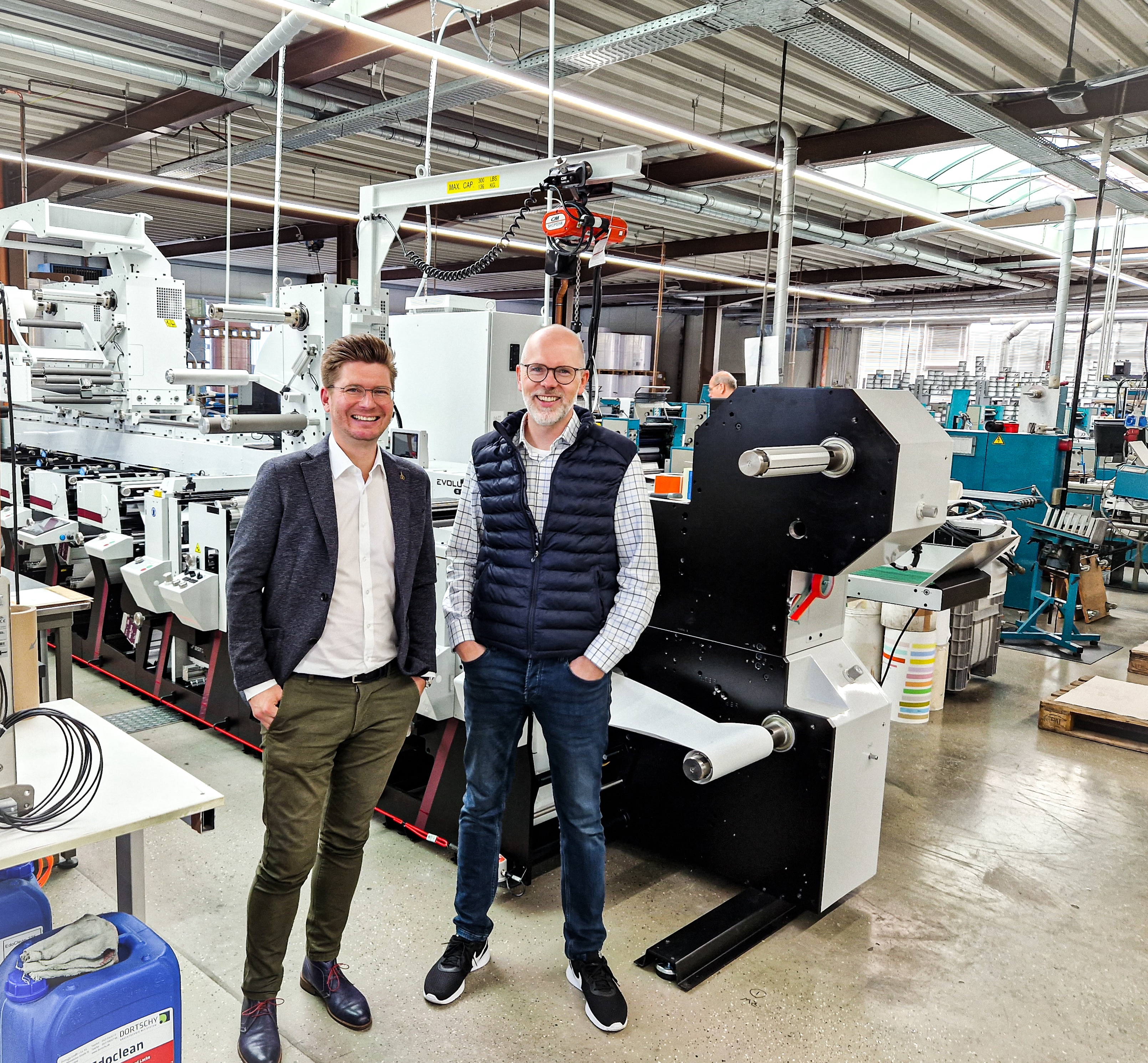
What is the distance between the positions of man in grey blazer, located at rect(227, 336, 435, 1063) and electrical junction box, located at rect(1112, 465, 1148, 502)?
7662 millimetres

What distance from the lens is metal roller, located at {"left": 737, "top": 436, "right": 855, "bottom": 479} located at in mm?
2240

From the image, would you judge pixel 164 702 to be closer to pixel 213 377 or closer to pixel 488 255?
pixel 213 377

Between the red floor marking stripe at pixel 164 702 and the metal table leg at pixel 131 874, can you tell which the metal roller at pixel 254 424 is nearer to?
the red floor marking stripe at pixel 164 702

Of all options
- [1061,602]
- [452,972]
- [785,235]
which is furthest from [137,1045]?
[1061,602]

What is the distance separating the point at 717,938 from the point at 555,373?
1.64m

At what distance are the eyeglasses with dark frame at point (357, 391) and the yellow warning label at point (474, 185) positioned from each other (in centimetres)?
165

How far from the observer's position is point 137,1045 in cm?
161

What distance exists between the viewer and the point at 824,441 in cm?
250

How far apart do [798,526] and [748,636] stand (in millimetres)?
383

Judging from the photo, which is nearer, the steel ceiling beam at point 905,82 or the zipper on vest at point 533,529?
the zipper on vest at point 533,529

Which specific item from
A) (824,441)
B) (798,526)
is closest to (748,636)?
(798,526)

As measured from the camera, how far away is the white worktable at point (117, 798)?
1.55 metres

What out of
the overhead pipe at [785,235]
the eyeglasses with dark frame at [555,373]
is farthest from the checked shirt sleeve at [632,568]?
the overhead pipe at [785,235]

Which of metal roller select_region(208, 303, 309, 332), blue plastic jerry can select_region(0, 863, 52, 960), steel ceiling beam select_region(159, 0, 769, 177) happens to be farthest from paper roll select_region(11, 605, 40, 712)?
steel ceiling beam select_region(159, 0, 769, 177)
